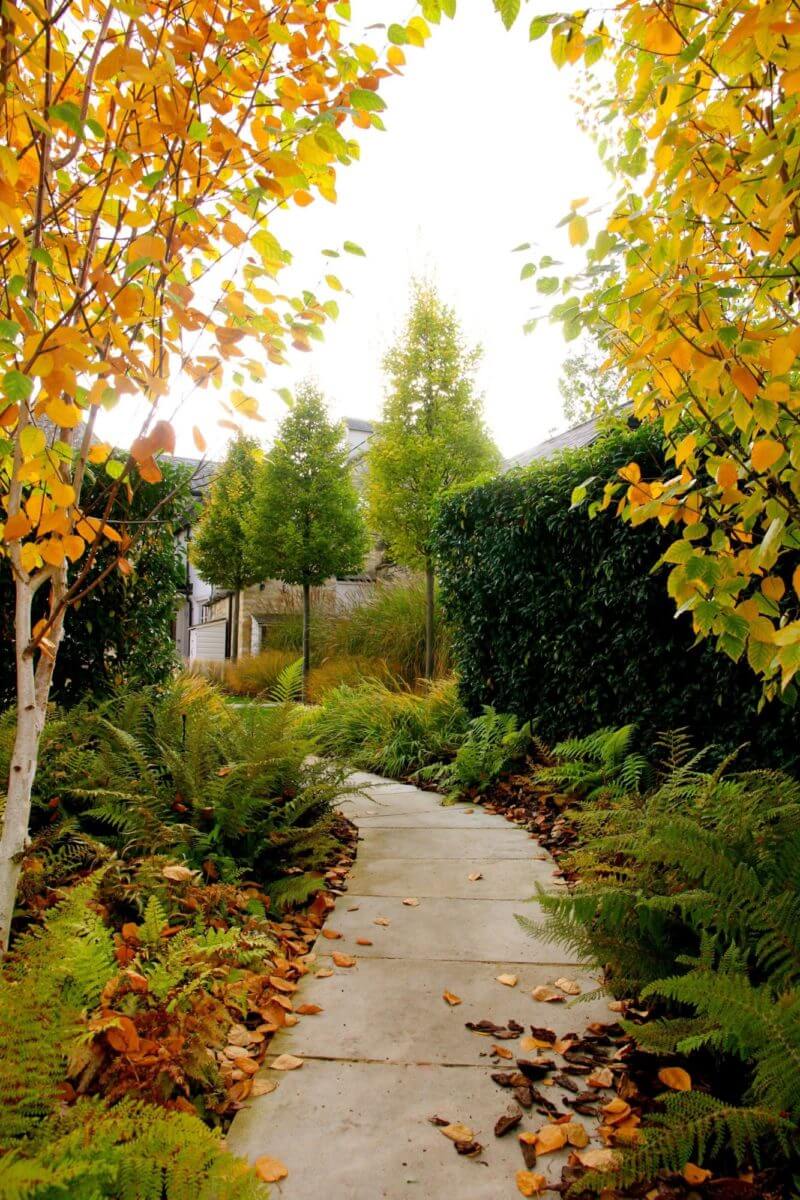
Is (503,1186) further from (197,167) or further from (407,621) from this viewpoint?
(407,621)

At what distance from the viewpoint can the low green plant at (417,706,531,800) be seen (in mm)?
5324

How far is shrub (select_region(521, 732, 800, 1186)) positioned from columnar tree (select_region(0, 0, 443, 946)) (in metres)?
1.66

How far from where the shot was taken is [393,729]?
22.5 feet

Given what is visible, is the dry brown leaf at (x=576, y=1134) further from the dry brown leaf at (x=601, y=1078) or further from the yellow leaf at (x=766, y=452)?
the yellow leaf at (x=766, y=452)

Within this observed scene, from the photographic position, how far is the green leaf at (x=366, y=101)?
1664mm

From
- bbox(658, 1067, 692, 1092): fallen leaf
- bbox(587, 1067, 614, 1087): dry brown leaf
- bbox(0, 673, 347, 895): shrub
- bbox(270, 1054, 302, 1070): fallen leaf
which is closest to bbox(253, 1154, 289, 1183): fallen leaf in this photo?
bbox(270, 1054, 302, 1070): fallen leaf

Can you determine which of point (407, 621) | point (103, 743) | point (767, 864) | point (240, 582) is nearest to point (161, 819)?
point (103, 743)

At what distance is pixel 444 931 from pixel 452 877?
2.02 ft

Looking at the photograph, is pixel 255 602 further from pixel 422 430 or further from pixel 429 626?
pixel 429 626

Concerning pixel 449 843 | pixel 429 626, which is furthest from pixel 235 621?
pixel 449 843

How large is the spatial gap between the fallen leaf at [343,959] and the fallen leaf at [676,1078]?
1.13 meters

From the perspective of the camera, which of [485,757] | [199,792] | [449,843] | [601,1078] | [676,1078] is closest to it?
[676,1078]

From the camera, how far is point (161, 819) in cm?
323

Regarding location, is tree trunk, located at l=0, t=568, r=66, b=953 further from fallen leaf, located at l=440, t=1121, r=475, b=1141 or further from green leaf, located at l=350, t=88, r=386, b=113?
green leaf, located at l=350, t=88, r=386, b=113
